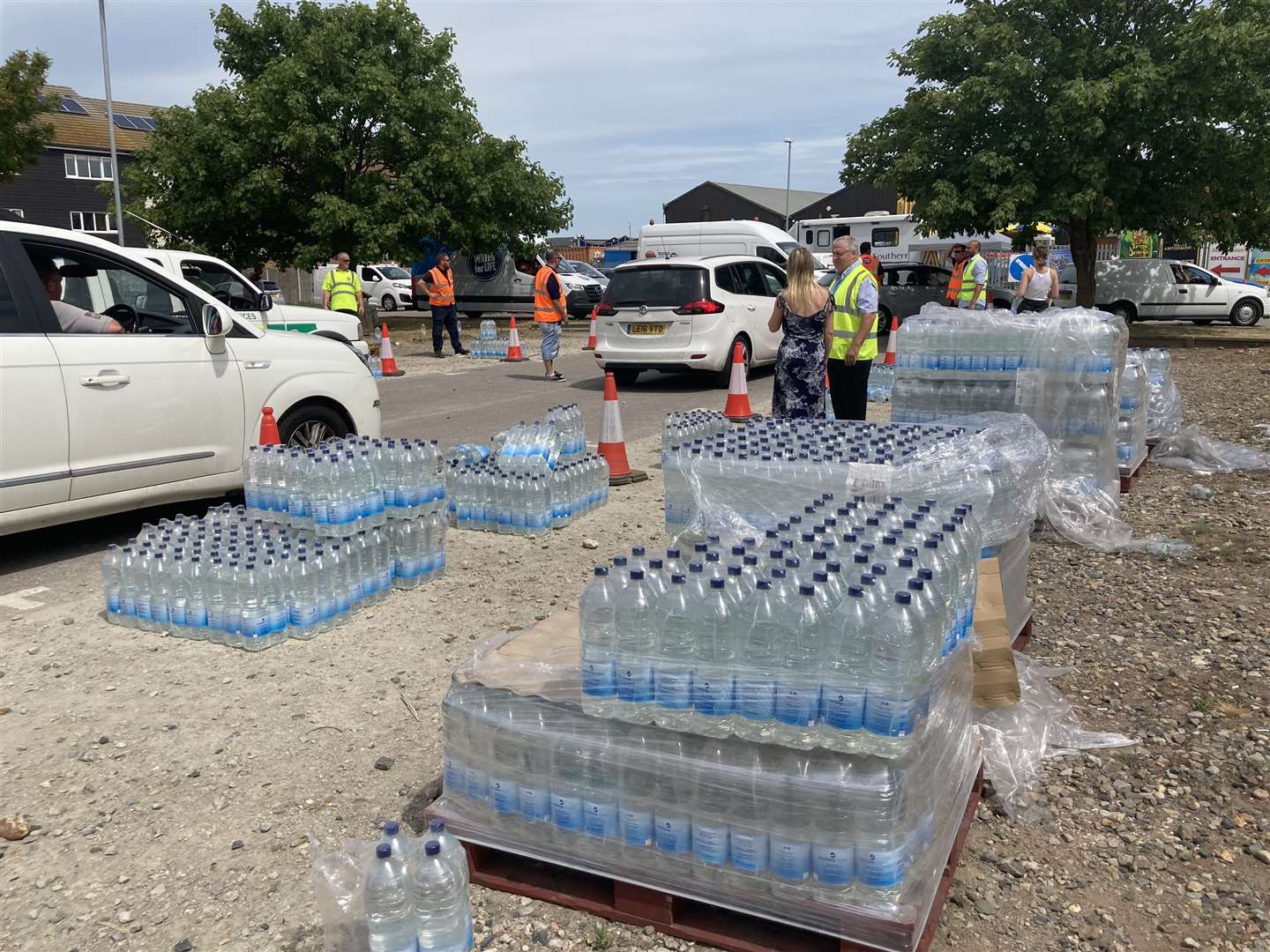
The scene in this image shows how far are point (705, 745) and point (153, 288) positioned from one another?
5919mm

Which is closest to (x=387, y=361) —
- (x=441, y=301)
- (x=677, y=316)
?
(x=441, y=301)

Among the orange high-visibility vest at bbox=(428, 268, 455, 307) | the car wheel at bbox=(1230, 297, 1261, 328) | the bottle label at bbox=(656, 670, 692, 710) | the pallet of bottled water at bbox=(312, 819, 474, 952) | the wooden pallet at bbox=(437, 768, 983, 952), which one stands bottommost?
the wooden pallet at bbox=(437, 768, 983, 952)

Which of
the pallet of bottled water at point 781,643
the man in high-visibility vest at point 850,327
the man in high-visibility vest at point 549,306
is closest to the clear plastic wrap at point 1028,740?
the pallet of bottled water at point 781,643

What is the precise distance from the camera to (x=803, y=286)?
7711mm

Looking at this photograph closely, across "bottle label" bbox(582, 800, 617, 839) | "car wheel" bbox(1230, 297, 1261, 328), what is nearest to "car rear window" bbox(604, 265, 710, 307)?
"bottle label" bbox(582, 800, 617, 839)

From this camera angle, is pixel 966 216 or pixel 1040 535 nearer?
pixel 1040 535

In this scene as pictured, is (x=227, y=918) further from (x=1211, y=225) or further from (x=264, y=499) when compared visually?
(x=1211, y=225)

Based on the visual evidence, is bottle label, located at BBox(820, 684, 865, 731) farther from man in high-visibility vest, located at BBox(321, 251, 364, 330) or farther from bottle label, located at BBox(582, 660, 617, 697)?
man in high-visibility vest, located at BBox(321, 251, 364, 330)

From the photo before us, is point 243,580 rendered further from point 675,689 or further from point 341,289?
point 341,289

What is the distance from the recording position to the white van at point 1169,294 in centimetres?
2355

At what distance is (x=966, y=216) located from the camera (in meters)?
20.2

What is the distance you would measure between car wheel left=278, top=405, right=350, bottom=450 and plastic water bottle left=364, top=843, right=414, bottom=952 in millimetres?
4853

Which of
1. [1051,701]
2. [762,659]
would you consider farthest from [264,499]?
[1051,701]

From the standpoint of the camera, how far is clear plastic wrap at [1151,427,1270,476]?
869 cm
